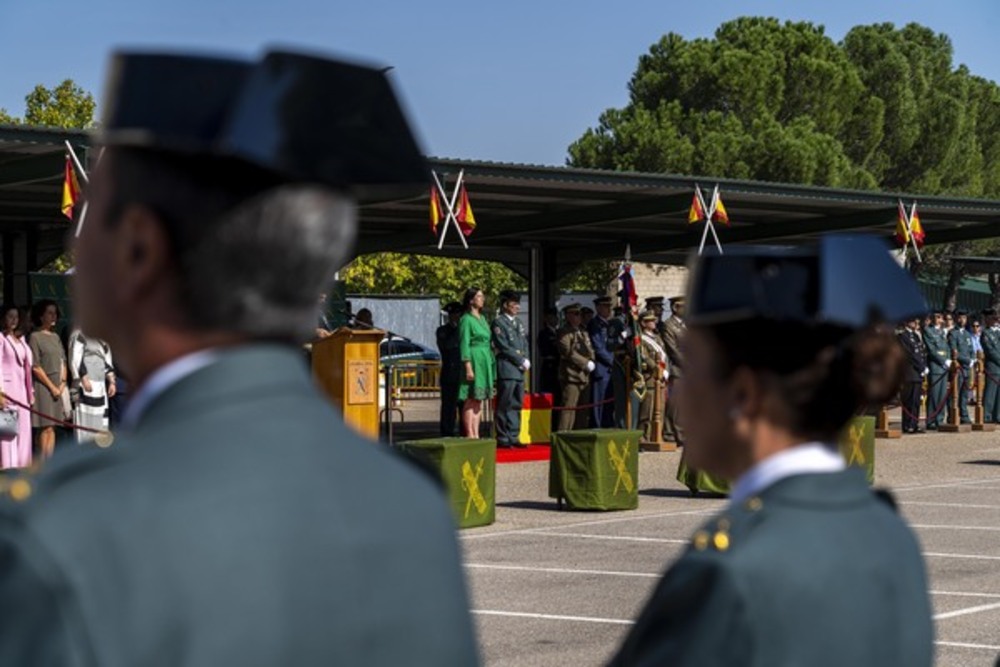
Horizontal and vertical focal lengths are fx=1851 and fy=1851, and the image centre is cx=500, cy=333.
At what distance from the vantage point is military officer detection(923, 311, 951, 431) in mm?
29188

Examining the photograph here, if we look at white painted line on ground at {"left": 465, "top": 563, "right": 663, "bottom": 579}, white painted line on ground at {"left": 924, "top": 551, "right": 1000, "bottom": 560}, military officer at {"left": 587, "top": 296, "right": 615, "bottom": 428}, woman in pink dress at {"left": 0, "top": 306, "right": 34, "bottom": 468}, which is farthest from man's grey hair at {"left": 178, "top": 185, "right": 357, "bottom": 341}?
military officer at {"left": 587, "top": 296, "right": 615, "bottom": 428}

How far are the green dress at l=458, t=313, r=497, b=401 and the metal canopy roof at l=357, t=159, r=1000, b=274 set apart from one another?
1774 millimetres

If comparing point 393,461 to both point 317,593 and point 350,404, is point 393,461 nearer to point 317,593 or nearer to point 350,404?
point 317,593

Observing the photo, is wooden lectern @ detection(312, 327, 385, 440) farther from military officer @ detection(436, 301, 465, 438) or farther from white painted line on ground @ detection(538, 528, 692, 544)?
white painted line on ground @ detection(538, 528, 692, 544)

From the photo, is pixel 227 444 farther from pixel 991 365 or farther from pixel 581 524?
pixel 991 365

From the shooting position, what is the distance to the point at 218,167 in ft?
5.58

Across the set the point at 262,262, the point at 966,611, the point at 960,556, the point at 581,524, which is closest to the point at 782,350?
the point at 262,262

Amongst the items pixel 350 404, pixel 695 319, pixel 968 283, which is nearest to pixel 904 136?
pixel 968 283

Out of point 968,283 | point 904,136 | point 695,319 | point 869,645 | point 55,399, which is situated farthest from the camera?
point 968,283

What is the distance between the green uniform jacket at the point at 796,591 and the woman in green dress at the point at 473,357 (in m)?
19.5

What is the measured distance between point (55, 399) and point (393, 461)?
17.1 m

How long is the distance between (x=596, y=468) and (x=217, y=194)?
1431cm

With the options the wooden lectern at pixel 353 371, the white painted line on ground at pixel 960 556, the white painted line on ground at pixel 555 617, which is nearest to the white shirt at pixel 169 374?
the white painted line on ground at pixel 555 617

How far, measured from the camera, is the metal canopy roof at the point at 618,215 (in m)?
24.3
